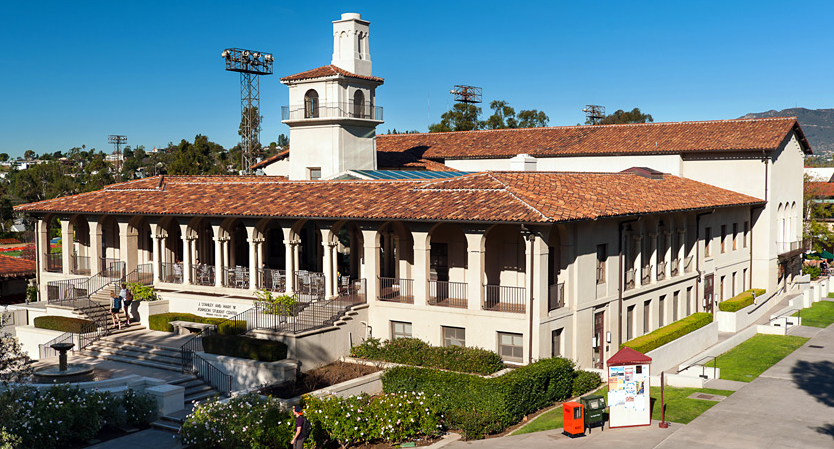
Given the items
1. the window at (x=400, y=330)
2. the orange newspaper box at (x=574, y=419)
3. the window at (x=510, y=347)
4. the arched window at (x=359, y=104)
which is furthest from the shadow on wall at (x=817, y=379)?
the arched window at (x=359, y=104)

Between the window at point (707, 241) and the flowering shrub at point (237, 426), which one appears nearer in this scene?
the flowering shrub at point (237, 426)

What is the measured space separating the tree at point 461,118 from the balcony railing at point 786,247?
48162 mm

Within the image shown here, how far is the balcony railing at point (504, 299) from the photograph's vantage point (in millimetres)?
26750

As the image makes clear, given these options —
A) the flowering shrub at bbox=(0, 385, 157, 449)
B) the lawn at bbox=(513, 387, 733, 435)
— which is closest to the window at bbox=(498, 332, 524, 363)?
the lawn at bbox=(513, 387, 733, 435)

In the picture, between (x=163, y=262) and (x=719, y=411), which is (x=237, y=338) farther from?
(x=719, y=411)

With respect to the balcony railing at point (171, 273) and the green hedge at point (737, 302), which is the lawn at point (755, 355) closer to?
the green hedge at point (737, 302)

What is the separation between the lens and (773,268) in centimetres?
4766

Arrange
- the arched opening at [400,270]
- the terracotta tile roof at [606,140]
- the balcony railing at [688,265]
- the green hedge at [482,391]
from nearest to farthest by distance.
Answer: the green hedge at [482,391], the arched opening at [400,270], the balcony railing at [688,265], the terracotta tile roof at [606,140]

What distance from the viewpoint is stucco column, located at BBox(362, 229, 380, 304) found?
28.8m

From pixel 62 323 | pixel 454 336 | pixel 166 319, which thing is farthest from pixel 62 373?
pixel 454 336

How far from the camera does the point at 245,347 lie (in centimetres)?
2547

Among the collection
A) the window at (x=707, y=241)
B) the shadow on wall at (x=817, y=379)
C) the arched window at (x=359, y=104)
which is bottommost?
the shadow on wall at (x=817, y=379)

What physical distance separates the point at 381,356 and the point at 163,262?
12747 millimetres

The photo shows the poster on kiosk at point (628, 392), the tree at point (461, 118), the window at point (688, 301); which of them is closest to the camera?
the poster on kiosk at point (628, 392)
